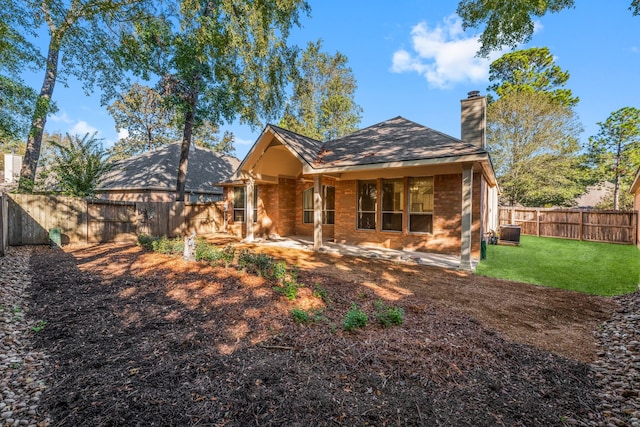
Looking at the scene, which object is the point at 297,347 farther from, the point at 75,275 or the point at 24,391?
the point at 75,275

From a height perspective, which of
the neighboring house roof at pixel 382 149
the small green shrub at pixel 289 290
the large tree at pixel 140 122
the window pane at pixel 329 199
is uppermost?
the large tree at pixel 140 122

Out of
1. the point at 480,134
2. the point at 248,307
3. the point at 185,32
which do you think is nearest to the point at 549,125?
the point at 480,134

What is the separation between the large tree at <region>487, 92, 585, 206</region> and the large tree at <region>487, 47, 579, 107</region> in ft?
11.2

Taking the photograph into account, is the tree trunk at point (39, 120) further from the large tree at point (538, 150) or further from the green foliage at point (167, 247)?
the large tree at point (538, 150)

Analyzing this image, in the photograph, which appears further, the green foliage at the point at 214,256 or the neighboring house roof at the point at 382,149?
the neighboring house roof at the point at 382,149

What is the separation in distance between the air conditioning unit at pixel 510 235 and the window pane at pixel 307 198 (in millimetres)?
9156

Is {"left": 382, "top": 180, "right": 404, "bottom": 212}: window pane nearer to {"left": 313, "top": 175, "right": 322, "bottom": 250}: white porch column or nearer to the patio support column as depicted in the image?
{"left": 313, "top": 175, "right": 322, "bottom": 250}: white porch column

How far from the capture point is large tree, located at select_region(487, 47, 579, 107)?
2610 cm

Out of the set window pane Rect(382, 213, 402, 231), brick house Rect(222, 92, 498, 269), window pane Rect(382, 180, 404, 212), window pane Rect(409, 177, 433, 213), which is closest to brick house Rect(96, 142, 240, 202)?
brick house Rect(222, 92, 498, 269)

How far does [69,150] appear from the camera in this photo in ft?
37.3

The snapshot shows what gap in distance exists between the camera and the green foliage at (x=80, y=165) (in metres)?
11.3

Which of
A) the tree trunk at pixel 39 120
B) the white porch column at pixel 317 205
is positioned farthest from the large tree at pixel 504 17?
the tree trunk at pixel 39 120

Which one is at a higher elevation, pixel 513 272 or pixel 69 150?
pixel 69 150

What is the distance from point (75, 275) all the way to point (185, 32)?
10.6m
